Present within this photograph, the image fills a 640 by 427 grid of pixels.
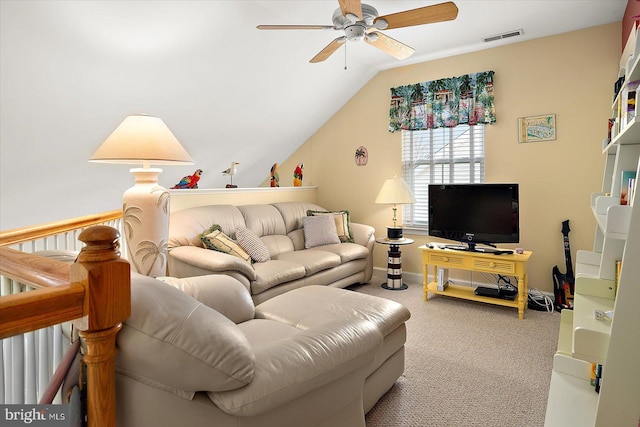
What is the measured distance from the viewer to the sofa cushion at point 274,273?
3266mm

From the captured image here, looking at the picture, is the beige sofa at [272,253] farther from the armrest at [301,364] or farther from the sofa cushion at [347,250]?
the armrest at [301,364]

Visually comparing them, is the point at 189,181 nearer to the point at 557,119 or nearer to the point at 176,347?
the point at 176,347

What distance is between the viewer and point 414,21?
2.45m

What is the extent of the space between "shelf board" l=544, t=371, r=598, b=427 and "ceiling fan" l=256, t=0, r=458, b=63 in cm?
204

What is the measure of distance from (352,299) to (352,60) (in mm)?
3203

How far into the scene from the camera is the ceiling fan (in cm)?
230

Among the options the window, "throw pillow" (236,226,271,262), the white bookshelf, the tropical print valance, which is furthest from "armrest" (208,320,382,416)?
the tropical print valance

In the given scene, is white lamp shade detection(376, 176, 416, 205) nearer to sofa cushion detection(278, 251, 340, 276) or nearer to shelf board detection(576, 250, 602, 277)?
sofa cushion detection(278, 251, 340, 276)

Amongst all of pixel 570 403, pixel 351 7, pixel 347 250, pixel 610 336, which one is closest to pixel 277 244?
pixel 347 250

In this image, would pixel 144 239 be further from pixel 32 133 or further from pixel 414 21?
pixel 414 21

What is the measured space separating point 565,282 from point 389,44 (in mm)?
2812

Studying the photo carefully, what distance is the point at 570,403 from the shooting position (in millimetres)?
1561

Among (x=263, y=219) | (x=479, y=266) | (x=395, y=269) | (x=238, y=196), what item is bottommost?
(x=395, y=269)

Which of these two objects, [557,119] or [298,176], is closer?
[557,119]
